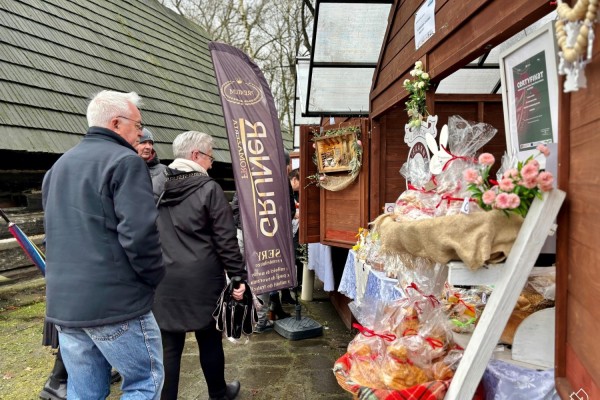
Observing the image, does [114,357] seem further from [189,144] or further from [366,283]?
[366,283]

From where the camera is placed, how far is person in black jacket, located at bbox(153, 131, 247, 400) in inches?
104

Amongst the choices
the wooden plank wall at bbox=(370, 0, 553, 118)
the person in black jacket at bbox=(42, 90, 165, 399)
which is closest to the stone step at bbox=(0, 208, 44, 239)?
the person in black jacket at bbox=(42, 90, 165, 399)

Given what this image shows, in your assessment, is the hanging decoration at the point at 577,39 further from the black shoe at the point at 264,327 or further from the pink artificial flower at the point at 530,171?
the black shoe at the point at 264,327

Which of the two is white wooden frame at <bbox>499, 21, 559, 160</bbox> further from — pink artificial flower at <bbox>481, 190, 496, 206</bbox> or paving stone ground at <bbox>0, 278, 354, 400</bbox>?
paving stone ground at <bbox>0, 278, 354, 400</bbox>

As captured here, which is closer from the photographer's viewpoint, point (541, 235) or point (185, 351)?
point (541, 235)

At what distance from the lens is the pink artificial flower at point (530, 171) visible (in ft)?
3.80

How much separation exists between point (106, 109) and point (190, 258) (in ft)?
3.27

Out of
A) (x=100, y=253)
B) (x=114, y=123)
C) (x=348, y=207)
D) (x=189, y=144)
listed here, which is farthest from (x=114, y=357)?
(x=348, y=207)

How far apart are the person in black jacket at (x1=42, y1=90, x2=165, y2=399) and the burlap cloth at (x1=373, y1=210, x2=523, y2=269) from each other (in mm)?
1229

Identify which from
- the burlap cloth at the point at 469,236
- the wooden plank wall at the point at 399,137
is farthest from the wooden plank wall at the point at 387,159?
the burlap cloth at the point at 469,236

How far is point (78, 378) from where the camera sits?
2055 mm

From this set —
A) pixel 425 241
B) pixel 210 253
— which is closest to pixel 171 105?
pixel 210 253

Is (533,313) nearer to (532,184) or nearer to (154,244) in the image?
(532,184)

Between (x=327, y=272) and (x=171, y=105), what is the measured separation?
5894 mm
